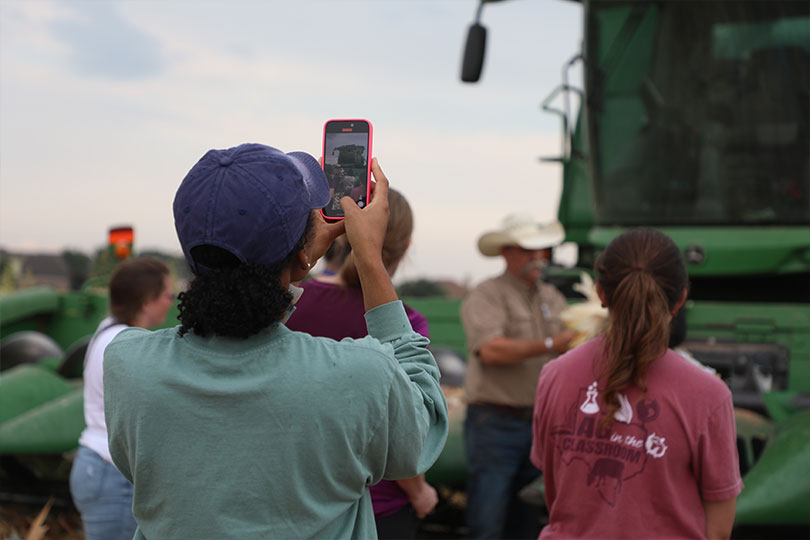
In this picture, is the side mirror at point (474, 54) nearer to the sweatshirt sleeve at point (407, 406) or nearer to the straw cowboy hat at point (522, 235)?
the straw cowboy hat at point (522, 235)

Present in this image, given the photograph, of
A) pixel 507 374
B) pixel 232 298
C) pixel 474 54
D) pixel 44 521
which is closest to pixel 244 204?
pixel 232 298

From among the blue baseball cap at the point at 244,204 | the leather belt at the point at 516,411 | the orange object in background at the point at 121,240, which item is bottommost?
the leather belt at the point at 516,411

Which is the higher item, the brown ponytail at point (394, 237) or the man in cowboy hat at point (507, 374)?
the brown ponytail at point (394, 237)

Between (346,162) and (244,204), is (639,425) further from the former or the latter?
(244,204)

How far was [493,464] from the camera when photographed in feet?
13.8

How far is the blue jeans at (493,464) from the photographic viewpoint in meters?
4.19

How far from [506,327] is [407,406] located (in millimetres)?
3034

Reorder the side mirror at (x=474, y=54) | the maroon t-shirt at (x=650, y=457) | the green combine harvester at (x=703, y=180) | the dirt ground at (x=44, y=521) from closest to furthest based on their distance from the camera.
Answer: the maroon t-shirt at (x=650, y=457) → the dirt ground at (x=44, y=521) → the green combine harvester at (x=703, y=180) → the side mirror at (x=474, y=54)

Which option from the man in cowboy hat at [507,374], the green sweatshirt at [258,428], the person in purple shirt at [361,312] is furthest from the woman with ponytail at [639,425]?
the man in cowboy hat at [507,374]

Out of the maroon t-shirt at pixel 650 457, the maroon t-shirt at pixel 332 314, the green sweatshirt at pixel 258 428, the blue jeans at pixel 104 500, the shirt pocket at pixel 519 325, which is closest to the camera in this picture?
the green sweatshirt at pixel 258 428

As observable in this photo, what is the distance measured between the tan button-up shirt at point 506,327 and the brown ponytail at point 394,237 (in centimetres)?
170

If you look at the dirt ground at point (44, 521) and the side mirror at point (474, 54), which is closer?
the dirt ground at point (44, 521)

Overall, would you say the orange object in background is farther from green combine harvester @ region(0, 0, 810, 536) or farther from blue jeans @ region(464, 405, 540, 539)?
blue jeans @ region(464, 405, 540, 539)

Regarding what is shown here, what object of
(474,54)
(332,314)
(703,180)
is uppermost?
(474,54)
